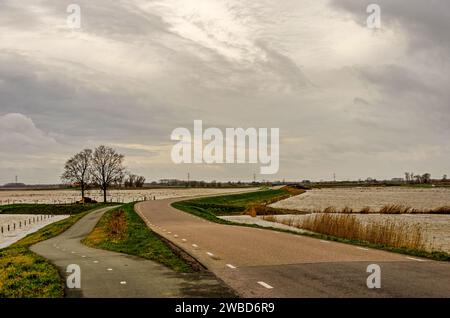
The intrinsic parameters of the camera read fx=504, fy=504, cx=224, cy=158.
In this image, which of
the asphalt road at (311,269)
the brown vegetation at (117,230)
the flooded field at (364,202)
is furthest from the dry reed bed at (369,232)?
the flooded field at (364,202)

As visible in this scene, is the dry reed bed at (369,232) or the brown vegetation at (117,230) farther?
the brown vegetation at (117,230)

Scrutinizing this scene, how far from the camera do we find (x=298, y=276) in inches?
509

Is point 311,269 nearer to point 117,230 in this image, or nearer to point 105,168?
point 117,230

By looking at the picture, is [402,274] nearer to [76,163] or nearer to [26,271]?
[26,271]

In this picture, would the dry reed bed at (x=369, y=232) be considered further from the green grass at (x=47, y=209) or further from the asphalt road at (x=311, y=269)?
the green grass at (x=47, y=209)

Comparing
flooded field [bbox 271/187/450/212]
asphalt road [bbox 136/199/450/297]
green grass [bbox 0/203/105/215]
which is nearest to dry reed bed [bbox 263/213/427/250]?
asphalt road [bbox 136/199/450/297]

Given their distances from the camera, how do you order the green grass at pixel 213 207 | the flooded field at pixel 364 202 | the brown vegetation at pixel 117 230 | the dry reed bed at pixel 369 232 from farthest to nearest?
the flooded field at pixel 364 202
the green grass at pixel 213 207
the brown vegetation at pixel 117 230
the dry reed bed at pixel 369 232

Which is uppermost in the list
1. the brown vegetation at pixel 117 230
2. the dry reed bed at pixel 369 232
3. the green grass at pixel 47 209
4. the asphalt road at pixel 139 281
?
the asphalt road at pixel 139 281

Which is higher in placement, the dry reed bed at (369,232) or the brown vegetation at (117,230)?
the dry reed bed at (369,232)

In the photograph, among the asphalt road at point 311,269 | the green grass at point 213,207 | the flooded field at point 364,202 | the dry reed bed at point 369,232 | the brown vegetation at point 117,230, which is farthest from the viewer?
the flooded field at point 364,202

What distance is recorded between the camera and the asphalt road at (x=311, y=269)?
1104cm
